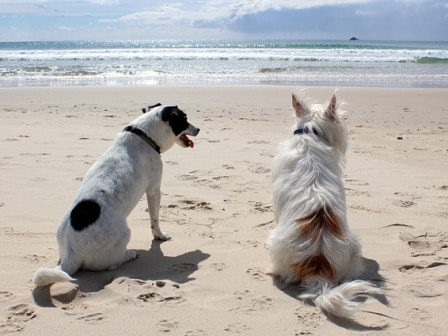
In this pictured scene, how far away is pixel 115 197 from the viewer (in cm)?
423

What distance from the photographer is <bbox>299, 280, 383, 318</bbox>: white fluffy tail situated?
11.0 feet

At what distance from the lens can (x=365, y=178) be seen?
22.4 feet

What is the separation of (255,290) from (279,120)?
26.2ft

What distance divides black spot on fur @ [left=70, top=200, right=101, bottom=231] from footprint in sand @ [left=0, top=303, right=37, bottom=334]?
73 cm

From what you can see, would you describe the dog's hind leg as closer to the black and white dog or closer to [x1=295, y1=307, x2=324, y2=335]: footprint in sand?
the black and white dog

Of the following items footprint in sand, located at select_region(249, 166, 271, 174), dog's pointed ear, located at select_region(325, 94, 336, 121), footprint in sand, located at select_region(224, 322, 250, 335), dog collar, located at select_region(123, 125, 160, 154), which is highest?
dog's pointed ear, located at select_region(325, 94, 336, 121)

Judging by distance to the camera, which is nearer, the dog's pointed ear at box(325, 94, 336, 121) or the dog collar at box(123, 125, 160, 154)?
the dog's pointed ear at box(325, 94, 336, 121)

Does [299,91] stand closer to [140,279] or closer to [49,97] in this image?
[140,279]

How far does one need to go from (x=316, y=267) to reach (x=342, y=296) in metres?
0.36

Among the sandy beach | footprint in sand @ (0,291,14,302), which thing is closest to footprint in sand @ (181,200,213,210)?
the sandy beach

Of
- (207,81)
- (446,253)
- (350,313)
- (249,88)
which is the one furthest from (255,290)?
(207,81)

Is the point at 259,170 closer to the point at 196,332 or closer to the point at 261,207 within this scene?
the point at 261,207

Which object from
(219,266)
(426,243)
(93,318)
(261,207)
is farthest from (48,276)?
(426,243)

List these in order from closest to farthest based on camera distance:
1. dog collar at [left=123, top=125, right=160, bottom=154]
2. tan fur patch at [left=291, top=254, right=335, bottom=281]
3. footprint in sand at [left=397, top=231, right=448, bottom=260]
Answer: tan fur patch at [left=291, top=254, right=335, bottom=281] → footprint in sand at [left=397, top=231, right=448, bottom=260] → dog collar at [left=123, top=125, right=160, bottom=154]
